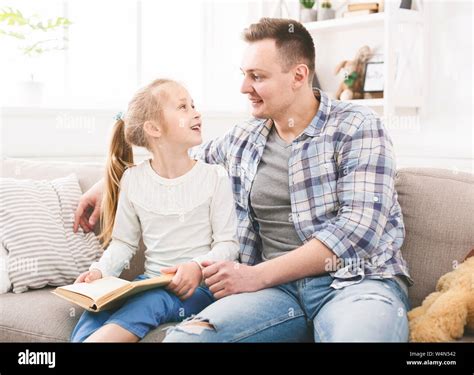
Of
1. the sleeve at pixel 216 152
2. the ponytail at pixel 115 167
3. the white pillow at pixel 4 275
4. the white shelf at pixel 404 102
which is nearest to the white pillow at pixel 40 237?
the white pillow at pixel 4 275

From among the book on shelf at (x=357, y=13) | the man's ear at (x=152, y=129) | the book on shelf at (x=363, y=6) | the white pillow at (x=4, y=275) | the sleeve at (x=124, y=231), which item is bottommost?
the white pillow at (x=4, y=275)

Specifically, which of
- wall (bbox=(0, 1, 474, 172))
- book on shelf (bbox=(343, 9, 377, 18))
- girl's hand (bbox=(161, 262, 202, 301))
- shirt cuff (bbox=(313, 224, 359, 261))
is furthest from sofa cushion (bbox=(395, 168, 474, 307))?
book on shelf (bbox=(343, 9, 377, 18))

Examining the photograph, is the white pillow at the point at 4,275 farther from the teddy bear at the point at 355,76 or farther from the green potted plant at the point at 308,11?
the green potted plant at the point at 308,11

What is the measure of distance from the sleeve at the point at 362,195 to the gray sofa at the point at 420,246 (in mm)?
169

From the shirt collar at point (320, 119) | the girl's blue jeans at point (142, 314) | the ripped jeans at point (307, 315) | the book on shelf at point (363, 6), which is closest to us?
the ripped jeans at point (307, 315)

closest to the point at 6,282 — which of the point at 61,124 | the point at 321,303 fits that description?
the point at 321,303

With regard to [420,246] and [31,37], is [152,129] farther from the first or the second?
[31,37]

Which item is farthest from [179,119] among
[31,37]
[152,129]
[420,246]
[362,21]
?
[362,21]

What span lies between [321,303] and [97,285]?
51 cm

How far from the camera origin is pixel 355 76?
3309 millimetres

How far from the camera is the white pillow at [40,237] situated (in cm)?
193

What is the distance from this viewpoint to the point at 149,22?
3488mm

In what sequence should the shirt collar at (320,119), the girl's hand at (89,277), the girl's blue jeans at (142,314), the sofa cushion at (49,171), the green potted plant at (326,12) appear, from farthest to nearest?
1. the green potted plant at (326,12)
2. the sofa cushion at (49,171)
3. the shirt collar at (320,119)
4. the girl's hand at (89,277)
5. the girl's blue jeans at (142,314)

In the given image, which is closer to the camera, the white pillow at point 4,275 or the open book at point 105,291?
the open book at point 105,291
